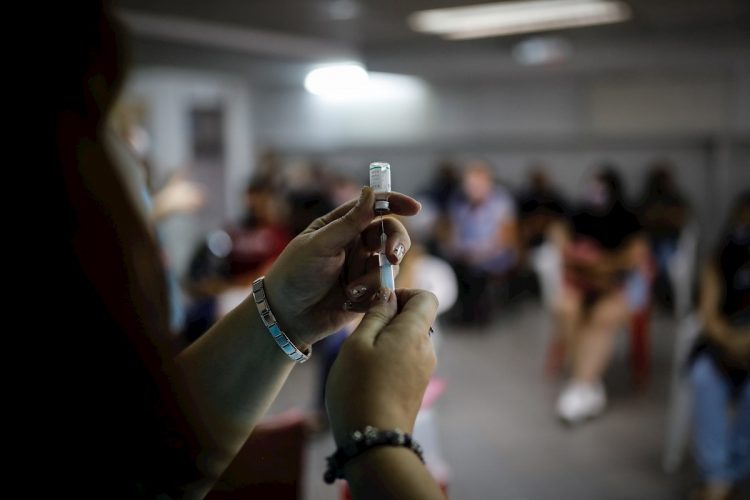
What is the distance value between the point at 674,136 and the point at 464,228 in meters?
2.58

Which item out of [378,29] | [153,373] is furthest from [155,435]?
[378,29]

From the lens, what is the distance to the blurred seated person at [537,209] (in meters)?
5.27

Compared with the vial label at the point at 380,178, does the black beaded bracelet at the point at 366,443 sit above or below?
below

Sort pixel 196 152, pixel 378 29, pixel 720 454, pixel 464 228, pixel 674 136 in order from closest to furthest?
pixel 720 454
pixel 464 228
pixel 378 29
pixel 674 136
pixel 196 152

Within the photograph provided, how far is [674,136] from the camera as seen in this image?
6.03 meters

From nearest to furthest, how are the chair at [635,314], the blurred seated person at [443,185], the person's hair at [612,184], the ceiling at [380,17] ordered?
the person's hair at [612,184] → the chair at [635,314] → the ceiling at [380,17] → the blurred seated person at [443,185]

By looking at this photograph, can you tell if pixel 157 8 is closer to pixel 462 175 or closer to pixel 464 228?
pixel 464 228

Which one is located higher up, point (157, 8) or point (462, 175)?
point (157, 8)

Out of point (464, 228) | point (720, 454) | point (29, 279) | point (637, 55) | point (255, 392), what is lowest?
point (720, 454)

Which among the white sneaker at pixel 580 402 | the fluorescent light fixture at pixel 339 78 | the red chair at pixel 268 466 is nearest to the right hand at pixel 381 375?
the red chair at pixel 268 466

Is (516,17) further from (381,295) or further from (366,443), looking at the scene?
(366,443)

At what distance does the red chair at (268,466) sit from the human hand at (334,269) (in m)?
0.18

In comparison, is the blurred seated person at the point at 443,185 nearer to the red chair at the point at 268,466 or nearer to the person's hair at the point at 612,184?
the person's hair at the point at 612,184

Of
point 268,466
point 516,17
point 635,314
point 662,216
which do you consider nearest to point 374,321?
point 268,466
